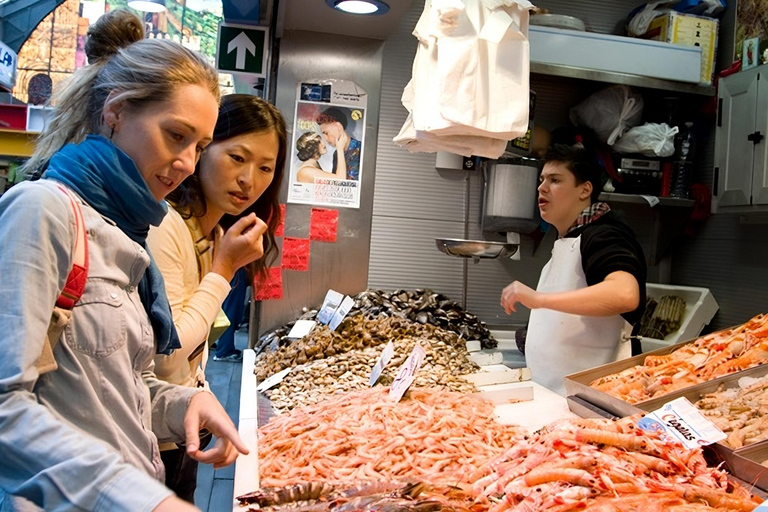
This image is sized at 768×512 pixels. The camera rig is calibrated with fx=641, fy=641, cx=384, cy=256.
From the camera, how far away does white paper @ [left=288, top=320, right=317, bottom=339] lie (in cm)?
383

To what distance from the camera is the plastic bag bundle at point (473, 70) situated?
2.53 m

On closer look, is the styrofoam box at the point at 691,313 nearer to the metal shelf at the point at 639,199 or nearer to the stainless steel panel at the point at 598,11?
the metal shelf at the point at 639,199

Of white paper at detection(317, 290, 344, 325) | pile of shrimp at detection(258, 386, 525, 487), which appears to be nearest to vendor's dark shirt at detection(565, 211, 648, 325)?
pile of shrimp at detection(258, 386, 525, 487)

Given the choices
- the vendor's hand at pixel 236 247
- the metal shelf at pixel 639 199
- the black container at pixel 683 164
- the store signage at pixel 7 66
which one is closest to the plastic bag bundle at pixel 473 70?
the vendor's hand at pixel 236 247

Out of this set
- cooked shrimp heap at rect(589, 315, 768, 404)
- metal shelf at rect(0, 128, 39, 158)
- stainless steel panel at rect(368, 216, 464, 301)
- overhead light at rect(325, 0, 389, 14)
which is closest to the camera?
cooked shrimp heap at rect(589, 315, 768, 404)

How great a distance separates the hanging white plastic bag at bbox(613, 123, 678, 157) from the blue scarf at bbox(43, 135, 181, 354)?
14.0 feet

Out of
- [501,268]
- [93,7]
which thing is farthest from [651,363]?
[93,7]

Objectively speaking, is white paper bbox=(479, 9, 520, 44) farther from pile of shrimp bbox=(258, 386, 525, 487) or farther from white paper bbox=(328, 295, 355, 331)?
white paper bbox=(328, 295, 355, 331)

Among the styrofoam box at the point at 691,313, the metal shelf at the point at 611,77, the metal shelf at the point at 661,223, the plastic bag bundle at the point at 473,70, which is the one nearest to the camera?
the plastic bag bundle at the point at 473,70

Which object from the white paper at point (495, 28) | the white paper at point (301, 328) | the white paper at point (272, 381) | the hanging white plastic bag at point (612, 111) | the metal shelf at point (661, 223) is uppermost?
the hanging white plastic bag at point (612, 111)

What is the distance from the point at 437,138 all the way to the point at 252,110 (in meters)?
0.95

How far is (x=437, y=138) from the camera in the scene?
2725 mm

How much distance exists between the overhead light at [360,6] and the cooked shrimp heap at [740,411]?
265 cm

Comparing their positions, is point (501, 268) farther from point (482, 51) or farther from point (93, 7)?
point (93, 7)
